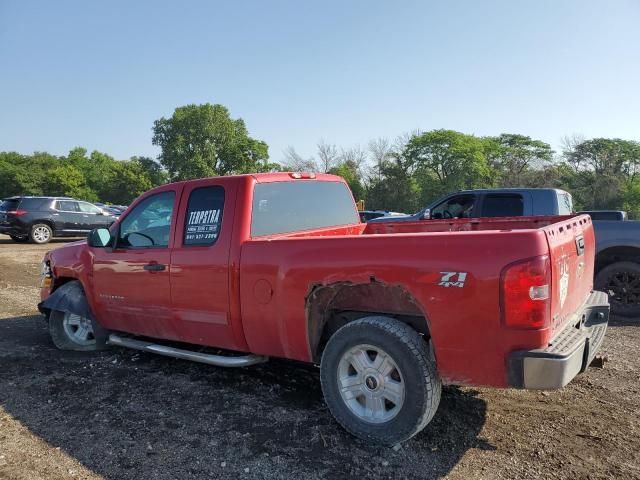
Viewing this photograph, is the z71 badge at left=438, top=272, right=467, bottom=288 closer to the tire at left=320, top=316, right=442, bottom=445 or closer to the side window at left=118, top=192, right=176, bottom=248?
the tire at left=320, top=316, right=442, bottom=445

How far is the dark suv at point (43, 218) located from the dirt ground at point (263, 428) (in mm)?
15538

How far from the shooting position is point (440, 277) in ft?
→ 9.54

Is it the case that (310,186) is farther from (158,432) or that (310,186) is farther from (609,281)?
(609,281)

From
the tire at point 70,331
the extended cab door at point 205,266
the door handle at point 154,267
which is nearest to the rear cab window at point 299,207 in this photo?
the extended cab door at point 205,266

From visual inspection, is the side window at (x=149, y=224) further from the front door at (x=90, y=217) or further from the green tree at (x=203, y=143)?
the green tree at (x=203, y=143)

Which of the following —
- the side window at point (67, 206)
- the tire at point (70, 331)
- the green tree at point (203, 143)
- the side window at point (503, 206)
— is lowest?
the tire at point (70, 331)

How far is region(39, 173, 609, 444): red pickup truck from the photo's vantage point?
2.77 metres

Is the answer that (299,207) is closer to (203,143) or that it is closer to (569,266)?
(569,266)

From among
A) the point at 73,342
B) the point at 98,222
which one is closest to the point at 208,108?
the point at 98,222

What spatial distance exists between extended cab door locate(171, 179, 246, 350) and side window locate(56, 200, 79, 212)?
17.3 m

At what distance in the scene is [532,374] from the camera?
2.73m

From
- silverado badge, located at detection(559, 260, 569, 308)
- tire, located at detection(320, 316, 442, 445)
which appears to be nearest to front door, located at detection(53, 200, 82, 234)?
tire, located at detection(320, 316, 442, 445)

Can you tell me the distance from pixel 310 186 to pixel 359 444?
2.42 metres

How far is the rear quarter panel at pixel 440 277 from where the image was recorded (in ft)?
9.04
